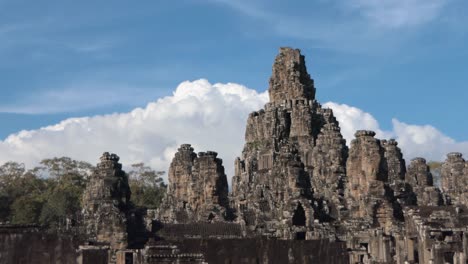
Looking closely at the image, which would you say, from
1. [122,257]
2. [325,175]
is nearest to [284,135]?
[325,175]

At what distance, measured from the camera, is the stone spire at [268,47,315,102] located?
84.1 m

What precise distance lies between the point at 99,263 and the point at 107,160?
9.01 meters

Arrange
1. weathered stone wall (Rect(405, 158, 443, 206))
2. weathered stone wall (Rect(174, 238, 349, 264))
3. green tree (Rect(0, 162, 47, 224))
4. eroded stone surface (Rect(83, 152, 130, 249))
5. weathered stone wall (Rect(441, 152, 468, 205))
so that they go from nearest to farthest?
1. weathered stone wall (Rect(174, 238, 349, 264))
2. eroded stone surface (Rect(83, 152, 130, 249))
3. weathered stone wall (Rect(405, 158, 443, 206))
4. weathered stone wall (Rect(441, 152, 468, 205))
5. green tree (Rect(0, 162, 47, 224))

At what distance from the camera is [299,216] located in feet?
150

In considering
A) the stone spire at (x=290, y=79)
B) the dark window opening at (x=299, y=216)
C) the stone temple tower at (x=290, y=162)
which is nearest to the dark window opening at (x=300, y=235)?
A: the stone temple tower at (x=290, y=162)

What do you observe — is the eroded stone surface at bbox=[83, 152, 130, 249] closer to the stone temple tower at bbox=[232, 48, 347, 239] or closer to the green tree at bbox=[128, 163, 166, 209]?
the stone temple tower at bbox=[232, 48, 347, 239]

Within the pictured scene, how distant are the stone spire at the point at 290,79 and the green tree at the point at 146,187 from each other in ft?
64.9

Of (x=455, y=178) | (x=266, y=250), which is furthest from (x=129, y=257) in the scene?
(x=455, y=178)

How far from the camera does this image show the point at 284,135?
8150cm

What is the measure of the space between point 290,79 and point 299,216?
40.0 metres

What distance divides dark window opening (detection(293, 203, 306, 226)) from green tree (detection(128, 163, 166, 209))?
45452mm

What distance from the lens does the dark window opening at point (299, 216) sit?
149 ft

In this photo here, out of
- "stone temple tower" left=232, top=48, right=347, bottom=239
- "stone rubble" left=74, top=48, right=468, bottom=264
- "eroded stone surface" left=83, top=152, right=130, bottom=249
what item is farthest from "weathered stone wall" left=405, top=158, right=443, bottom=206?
"eroded stone surface" left=83, top=152, right=130, bottom=249

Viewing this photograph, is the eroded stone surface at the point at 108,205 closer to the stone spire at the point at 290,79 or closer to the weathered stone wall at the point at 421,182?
the weathered stone wall at the point at 421,182
